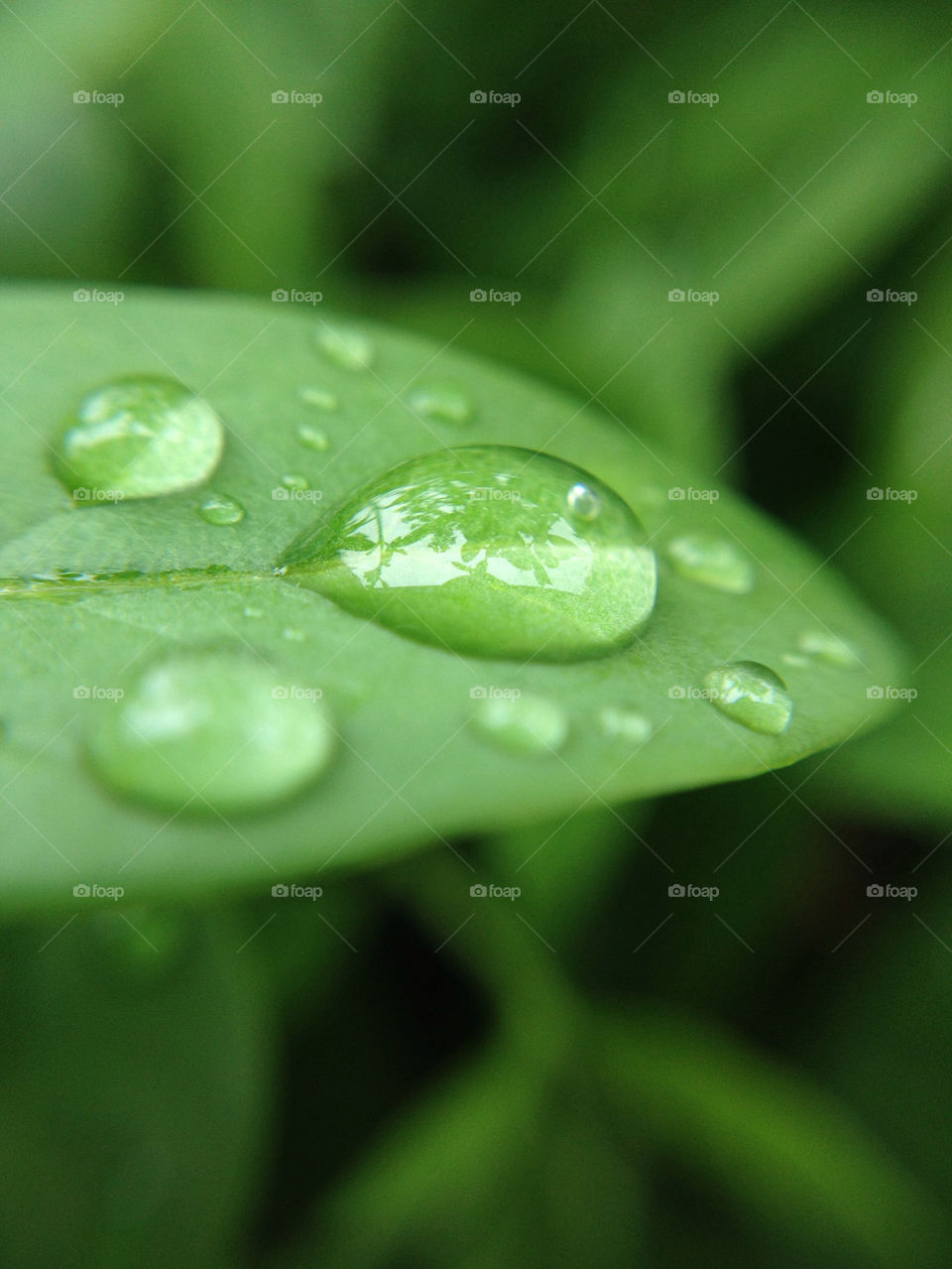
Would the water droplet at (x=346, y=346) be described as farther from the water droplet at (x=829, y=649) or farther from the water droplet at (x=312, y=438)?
the water droplet at (x=829, y=649)

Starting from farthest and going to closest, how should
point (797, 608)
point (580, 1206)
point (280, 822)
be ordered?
point (580, 1206), point (797, 608), point (280, 822)

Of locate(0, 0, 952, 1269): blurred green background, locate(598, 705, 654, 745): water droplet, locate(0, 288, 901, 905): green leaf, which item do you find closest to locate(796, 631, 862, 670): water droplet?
locate(0, 288, 901, 905): green leaf

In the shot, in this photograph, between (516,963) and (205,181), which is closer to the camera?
(516,963)

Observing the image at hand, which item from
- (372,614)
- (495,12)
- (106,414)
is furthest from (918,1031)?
(495,12)

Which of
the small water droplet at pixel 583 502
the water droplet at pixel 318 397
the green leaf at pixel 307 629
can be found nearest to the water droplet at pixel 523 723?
the green leaf at pixel 307 629

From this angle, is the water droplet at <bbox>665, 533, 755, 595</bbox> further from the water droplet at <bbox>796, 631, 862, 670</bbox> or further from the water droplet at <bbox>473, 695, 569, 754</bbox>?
the water droplet at <bbox>473, 695, 569, 754</bbox>

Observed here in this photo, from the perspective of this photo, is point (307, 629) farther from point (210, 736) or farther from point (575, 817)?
point (575, 817)

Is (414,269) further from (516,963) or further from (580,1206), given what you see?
(580,1206)
